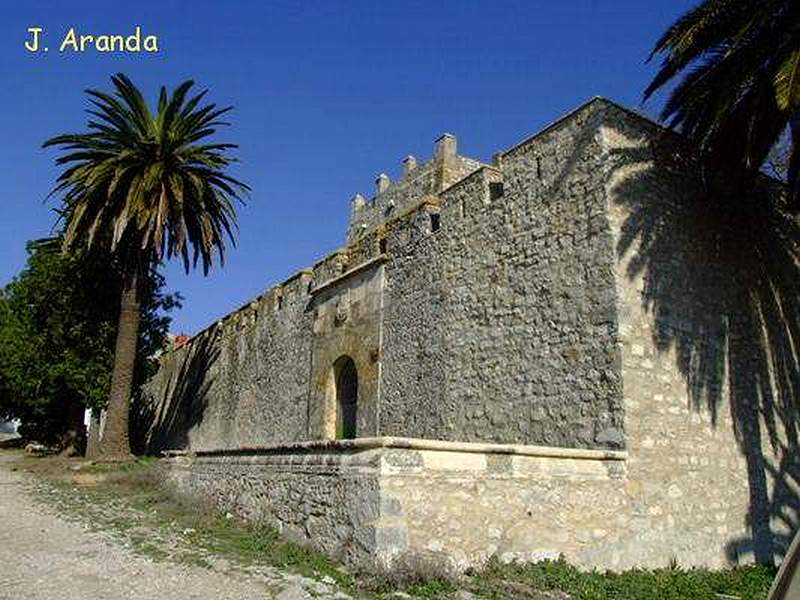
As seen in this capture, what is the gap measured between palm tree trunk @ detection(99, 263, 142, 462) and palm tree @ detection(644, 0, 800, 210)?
12.9 metres

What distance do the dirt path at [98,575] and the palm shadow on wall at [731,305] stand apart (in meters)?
6.04

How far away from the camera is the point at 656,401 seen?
8617mm

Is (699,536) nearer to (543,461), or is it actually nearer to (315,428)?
(543,461)

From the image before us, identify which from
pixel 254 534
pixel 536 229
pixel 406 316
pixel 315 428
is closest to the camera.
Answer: pixel 254 534

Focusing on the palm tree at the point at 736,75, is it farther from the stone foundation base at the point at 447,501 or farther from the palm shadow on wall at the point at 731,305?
the stone foundation base at the point at 447,501

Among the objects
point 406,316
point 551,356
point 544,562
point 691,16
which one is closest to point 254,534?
point 544,562

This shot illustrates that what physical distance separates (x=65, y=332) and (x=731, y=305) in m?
17.1

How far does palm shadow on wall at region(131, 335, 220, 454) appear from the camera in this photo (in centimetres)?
2317

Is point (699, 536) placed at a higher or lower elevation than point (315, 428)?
lower

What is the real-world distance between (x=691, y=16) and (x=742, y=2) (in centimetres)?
61

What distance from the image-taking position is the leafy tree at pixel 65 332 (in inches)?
741

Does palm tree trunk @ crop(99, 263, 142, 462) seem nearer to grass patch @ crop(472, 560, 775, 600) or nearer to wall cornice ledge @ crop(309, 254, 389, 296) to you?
wall cornice ledge @ crop(309, 254, 389, 296)

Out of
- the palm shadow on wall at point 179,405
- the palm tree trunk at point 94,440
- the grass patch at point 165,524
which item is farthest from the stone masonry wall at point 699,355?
the palm shadow on wall at point 179,405

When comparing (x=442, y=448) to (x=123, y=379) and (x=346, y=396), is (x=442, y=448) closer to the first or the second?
(x=346, y=396)
